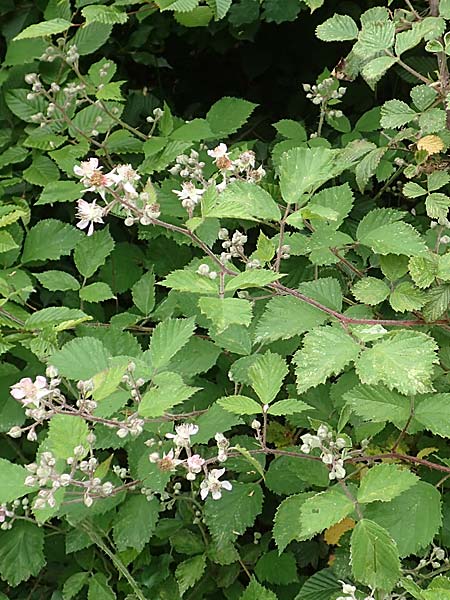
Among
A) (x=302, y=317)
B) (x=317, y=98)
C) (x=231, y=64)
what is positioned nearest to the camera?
(x=302, y=317)

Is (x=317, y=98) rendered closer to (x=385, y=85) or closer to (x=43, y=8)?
(x=385, y=85)

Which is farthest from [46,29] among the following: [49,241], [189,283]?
[189,283]

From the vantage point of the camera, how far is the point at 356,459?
1270 millimetres

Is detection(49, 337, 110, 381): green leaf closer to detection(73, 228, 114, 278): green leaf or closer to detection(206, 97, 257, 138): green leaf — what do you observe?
detection(73, 228, 114, 278): green leaf

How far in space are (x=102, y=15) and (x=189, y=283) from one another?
2.90ft

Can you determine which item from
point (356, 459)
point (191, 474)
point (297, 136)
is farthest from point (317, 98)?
point (191, 474)

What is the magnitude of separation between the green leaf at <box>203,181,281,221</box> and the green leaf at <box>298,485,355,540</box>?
470mm

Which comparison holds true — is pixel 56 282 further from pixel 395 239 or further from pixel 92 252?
pixel 395 239

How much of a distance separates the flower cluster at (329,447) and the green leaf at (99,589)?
0.66 meters

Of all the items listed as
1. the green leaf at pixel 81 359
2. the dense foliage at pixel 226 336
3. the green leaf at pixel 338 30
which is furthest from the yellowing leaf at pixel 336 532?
the green leaf at pixel 338 30

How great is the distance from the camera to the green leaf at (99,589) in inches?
61.4

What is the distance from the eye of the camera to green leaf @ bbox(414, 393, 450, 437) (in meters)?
1.20

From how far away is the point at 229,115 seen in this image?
192cm

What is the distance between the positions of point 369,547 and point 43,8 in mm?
1831
